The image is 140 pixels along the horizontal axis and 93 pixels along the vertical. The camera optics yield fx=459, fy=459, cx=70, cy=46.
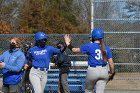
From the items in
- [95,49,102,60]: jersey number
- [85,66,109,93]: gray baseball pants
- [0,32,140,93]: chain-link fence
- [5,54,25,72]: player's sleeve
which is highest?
[95,49,102,60]: jersey number

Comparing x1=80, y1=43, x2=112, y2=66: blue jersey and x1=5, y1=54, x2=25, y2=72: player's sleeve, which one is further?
x1=5, y1=54, x2=25, y2=72: player's sleeve

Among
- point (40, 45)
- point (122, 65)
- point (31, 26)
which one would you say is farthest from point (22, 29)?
point (40, 45)

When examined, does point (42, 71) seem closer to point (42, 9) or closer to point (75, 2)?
point (42, 9)

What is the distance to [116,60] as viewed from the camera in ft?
45.9

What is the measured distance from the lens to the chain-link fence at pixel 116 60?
530 inches

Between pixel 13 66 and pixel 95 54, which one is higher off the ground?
pixel 95 54

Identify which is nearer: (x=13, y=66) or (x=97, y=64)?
(x=97, y=64)

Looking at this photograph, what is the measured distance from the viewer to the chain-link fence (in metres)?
13.5

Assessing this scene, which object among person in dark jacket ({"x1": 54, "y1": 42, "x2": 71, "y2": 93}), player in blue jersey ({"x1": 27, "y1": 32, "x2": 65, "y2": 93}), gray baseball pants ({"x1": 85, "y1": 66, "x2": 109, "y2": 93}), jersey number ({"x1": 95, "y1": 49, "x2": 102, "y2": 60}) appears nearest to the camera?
gray baseball pants ({"x1": 85, "y1": 66, "x2": 109, "y2": 93})

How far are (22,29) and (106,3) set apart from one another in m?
19.5

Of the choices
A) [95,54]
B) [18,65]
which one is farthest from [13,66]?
[95,54]

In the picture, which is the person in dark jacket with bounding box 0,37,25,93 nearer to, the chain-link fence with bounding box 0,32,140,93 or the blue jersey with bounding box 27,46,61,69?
the blue jersey with bounding box 27,46,61,69

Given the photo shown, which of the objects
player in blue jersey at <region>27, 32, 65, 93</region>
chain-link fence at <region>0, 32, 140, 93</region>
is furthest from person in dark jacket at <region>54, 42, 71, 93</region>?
player in blue jersey at <region>27, 32, 65, 93</region>

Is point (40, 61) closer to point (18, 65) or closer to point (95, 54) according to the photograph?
point (18, 65)
